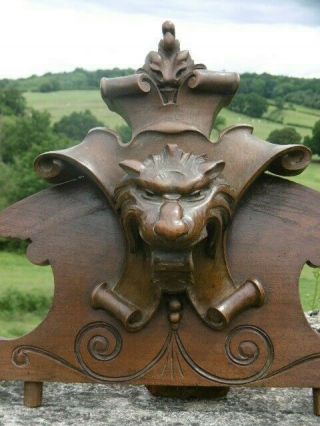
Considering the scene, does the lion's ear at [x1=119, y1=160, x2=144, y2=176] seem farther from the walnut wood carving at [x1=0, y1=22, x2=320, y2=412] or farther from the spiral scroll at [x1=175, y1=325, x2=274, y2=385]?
the spiral scroll at [x1=175, y1=325, x2=274, y2=385]

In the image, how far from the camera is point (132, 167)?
1.59 meters

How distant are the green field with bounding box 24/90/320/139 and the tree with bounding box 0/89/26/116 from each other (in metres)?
0.08

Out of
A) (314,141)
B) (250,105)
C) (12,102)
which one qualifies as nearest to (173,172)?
(314,141)

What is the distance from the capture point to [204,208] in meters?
1.57

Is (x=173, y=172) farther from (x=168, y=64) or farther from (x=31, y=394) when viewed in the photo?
(x=31, y=394)

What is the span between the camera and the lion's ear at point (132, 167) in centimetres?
159

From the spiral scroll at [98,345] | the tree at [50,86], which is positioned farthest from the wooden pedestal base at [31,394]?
the tree at [50,86]

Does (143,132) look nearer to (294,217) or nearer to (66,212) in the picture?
(66,212)

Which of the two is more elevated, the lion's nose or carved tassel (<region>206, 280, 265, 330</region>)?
the lion's nose

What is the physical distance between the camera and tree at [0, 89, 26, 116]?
522 cm

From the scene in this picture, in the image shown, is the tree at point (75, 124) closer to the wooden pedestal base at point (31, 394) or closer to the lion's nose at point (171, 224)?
the wooden pedestal base at point (31, 394)

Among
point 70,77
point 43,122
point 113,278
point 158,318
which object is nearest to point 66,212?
point 113,278

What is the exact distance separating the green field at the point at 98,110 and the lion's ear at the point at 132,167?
5.33ft

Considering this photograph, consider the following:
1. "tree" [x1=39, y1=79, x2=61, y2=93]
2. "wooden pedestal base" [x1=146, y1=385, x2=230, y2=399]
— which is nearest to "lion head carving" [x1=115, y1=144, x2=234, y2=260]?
"wooden pedestal base" [x1=146, y1=385, x2=230, y2=399]
